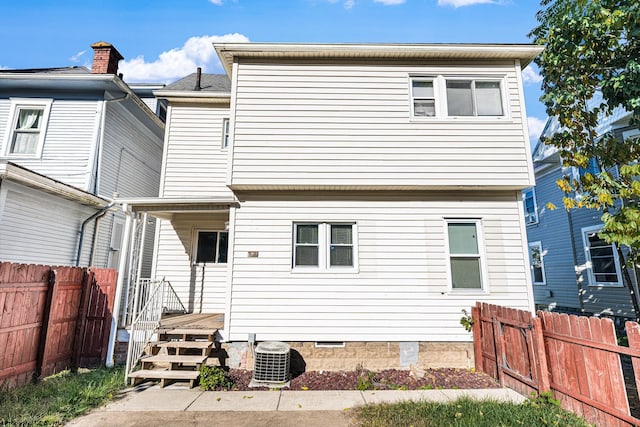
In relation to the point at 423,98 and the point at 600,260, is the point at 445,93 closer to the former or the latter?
the point at 423,98

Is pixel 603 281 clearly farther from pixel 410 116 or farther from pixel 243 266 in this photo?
pixel 243 266

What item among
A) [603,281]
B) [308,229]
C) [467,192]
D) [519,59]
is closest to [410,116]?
[467,192]

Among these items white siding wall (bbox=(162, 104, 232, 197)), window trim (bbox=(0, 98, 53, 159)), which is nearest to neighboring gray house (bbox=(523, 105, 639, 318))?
white siding wall (bbox=(162, 104, 232, 197))

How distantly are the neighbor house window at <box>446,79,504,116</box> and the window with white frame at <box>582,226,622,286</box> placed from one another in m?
7.56

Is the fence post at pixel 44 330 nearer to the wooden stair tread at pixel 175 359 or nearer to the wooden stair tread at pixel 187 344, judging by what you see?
the wooden stair tread at pixel 175 359

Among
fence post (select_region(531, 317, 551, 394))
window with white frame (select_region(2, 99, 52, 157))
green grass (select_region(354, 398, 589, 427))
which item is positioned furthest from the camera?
window with white frame (select_region(2, 99, 52, 157))

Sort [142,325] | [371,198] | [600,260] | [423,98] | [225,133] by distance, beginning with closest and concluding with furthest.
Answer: [142,325] < [371,198] < [423,98] < [225,133] < [600,260]

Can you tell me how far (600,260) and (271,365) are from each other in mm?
12251

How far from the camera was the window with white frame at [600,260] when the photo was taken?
1062cm

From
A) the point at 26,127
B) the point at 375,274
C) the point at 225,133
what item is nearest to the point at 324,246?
the point at 375,274

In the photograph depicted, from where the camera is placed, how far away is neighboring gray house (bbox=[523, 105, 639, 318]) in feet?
34.6

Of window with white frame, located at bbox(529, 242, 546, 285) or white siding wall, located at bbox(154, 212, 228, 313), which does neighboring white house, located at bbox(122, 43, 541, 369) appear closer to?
white siding wall, located at bbox(154, 212, 228, 313)

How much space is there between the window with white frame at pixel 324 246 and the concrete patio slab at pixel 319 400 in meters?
2.28

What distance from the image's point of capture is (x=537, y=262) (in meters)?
14.8
